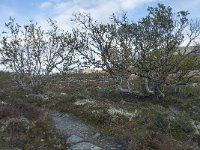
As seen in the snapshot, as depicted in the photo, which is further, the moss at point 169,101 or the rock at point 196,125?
the moss at point 169,101

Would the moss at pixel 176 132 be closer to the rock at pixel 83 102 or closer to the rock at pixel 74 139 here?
the rock at pixel 74 139

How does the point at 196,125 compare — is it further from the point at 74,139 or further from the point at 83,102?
the point at 74,139

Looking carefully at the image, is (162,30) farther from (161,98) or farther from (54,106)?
(54,106)

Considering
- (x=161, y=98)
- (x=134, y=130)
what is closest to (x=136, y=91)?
(x=161, y=98)

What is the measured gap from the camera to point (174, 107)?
1197 inches

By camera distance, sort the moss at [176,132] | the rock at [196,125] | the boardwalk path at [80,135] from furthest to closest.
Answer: the rock at [196,125], the moss at [176,132], the boardwalk path at [80,135]

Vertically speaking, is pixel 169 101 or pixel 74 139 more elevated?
pixel 169 101

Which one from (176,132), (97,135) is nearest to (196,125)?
(176,132)

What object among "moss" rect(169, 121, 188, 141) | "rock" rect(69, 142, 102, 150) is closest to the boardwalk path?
"rock" rect(69, 142, 102, 150)

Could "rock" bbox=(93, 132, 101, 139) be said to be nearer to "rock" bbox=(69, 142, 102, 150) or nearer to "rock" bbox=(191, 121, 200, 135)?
"rock" bbox=(69, 142, 102, 150)

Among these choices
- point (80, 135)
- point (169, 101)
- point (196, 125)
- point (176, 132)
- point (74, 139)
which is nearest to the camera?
point (74, 139)

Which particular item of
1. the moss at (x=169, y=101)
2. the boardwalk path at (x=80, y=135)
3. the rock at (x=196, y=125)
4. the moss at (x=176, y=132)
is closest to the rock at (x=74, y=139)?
the boardwalk path at (x=80, y=135)

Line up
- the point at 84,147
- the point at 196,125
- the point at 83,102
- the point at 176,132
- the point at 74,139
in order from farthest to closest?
the point at 83,102
the point at 196,125
the point at 176,132
the point at 74,139
the point at 84,147

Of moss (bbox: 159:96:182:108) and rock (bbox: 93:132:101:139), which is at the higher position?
moss (bbox: 159:96:182:108)
